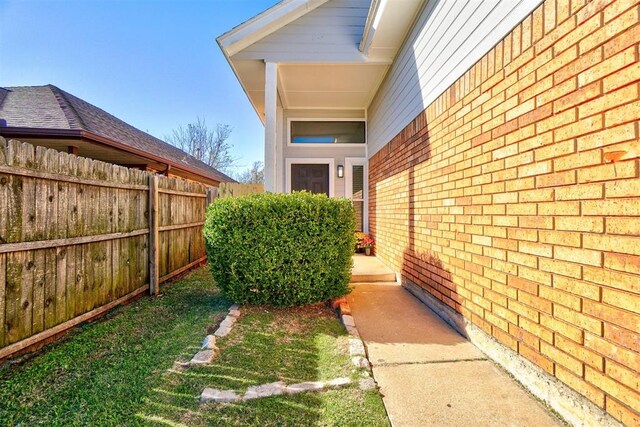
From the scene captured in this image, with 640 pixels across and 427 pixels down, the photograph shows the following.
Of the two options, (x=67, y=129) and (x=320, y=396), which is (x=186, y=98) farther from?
(x=320, y=396)

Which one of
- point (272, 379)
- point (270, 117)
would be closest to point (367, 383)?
point (272, 379)

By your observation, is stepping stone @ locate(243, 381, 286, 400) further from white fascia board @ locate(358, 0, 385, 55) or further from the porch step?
white fascia board @ locate(358, 0, 385, 55)

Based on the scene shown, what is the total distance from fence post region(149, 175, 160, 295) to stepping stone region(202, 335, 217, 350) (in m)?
1.88

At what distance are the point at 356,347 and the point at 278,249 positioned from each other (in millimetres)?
1298

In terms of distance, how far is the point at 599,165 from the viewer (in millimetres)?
1564

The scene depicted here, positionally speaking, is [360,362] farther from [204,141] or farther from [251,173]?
[204,141]

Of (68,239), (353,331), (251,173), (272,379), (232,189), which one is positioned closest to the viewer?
(272,379)

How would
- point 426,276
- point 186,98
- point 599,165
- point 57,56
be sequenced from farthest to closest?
point 186,98
point 57,56
point 426,276
point 599,165

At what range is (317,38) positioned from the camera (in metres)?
5.19

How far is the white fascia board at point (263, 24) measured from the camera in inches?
191

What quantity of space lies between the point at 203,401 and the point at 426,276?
9.31 feet

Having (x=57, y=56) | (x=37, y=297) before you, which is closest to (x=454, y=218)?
(x=37, y=297)

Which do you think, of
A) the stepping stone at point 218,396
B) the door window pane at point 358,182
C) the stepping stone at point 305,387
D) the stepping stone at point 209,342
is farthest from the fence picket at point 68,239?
the door window pane at point 358,182

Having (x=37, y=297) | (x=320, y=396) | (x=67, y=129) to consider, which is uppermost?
(x=67, y=129)
